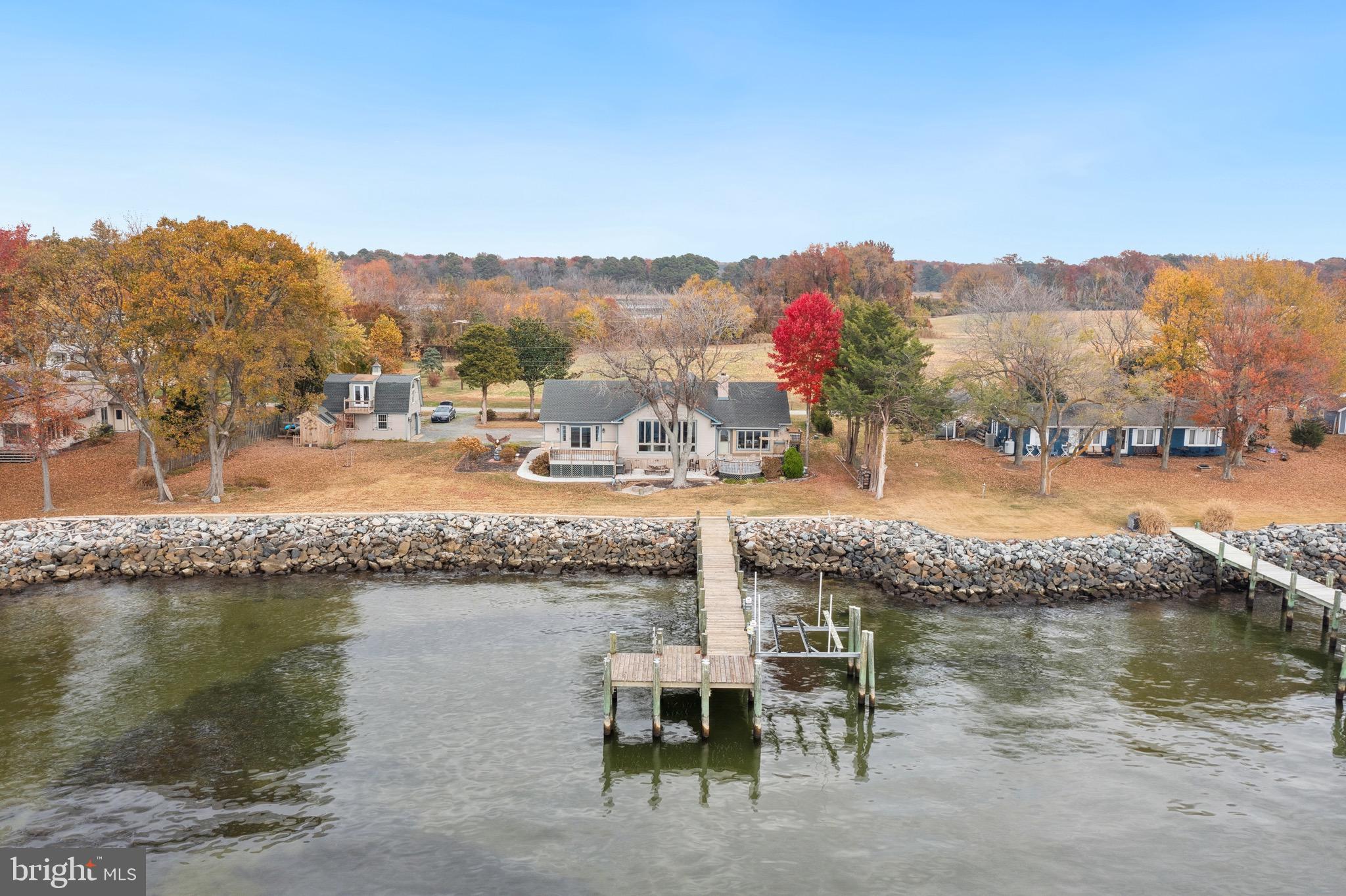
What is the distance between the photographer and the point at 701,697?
2241cm

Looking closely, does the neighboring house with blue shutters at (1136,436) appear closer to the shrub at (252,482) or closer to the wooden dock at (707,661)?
the wooden dock at (707,661)

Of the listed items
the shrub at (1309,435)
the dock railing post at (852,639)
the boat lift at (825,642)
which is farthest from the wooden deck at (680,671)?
the shrub at (1309,435)

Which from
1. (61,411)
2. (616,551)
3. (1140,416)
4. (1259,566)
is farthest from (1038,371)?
(61,411)

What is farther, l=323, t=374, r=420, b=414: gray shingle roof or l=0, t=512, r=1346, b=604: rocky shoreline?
l=323, t=374, r=420, b=414: gray shingle roof

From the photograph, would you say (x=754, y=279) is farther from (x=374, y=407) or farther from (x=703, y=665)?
(x=703, y=665)

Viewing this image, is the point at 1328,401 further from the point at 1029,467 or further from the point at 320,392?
the point at 320,392

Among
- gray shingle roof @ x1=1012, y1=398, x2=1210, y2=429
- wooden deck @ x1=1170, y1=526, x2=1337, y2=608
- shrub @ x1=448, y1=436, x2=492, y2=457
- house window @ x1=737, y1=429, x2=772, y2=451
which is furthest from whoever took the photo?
gray shingle roof @ x1=1012, y1=398, x2=1210, y2=429

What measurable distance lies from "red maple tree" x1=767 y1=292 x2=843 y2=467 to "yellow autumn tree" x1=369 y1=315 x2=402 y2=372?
138ft

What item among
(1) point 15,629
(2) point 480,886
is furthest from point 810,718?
(1) point 15,629

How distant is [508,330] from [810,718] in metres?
52.7

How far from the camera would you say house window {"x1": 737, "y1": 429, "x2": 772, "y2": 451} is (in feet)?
166

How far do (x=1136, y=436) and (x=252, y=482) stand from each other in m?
50.4

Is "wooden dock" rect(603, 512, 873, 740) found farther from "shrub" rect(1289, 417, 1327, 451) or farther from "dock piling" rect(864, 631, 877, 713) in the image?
"shrub" rect(1289, 417, 1327, 451)

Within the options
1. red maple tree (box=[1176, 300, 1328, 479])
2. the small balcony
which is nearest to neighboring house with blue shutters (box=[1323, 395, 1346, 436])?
red maple tree (box=[1176, 300, 1328, 479])
